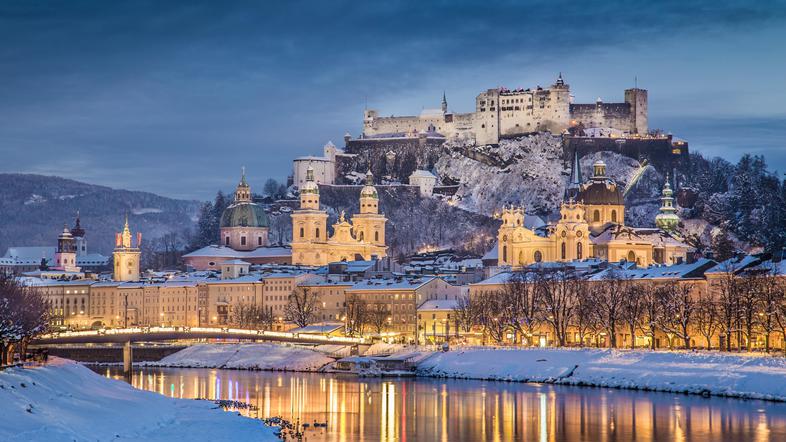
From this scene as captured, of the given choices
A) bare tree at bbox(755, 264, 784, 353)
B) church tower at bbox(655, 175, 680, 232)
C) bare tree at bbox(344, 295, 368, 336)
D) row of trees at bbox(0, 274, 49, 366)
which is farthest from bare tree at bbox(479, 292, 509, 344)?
church tower at bbox(655, 175, 680, 232)

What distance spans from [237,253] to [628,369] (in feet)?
315

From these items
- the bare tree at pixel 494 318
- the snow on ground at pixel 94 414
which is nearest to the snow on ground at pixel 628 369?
the bare tree at pixel 494 318

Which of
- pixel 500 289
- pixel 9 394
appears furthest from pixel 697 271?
pixel 9 394

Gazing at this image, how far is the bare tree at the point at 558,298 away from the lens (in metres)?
100

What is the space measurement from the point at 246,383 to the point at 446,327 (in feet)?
109

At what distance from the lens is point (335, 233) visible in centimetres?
16762

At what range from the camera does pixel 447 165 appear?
A: 621 feet

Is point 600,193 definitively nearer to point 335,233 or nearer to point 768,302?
point 335,233

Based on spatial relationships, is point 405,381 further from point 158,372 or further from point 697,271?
point 697,271

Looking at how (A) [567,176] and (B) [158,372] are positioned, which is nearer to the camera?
(B) [158,372]

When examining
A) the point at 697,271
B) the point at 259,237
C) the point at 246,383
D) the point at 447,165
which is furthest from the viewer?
the point at 447,165

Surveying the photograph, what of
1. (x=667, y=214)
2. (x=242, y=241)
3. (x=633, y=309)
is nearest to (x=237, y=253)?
(x=242, y=241)

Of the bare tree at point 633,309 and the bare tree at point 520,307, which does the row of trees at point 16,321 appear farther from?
the bare tree at point 633,309

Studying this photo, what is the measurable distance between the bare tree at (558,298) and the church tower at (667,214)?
36652 mm
